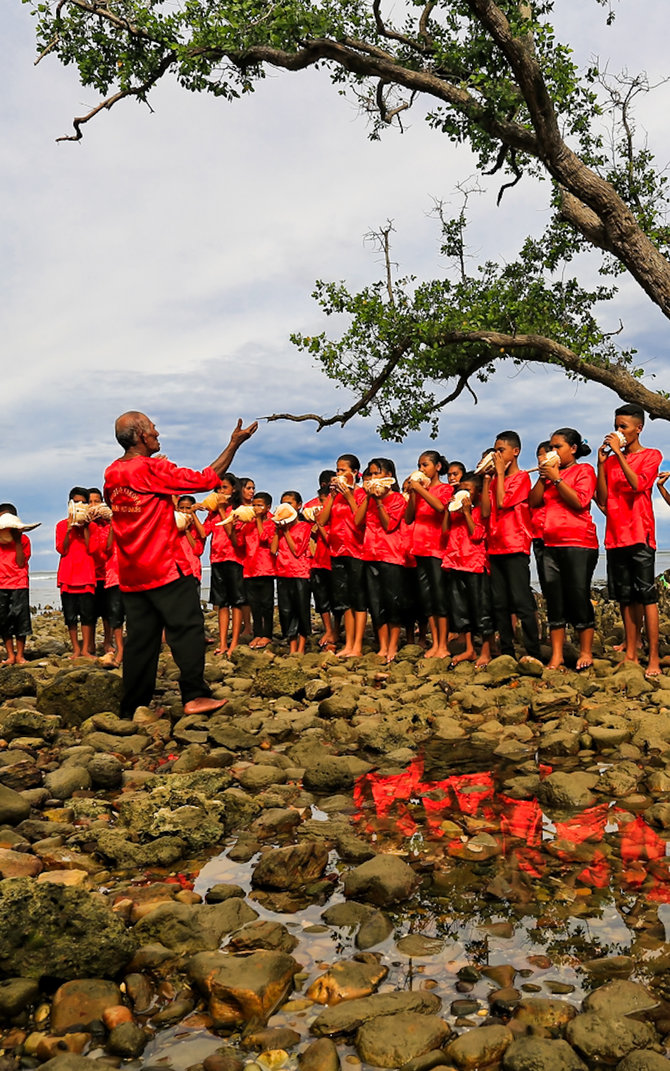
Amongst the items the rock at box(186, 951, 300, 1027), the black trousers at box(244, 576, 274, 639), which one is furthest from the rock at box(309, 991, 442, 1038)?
the black trousers at box(244, 576, 274, 639)

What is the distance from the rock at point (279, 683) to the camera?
24.4 feet

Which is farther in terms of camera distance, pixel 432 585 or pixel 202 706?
pixel 432 585

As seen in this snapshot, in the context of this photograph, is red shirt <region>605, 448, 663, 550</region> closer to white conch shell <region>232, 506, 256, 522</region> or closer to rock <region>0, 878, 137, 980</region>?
white conch shell <region>232, 506, 256, 522</region>

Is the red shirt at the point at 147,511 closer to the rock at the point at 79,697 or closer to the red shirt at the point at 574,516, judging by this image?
the rock at the point at 79,697

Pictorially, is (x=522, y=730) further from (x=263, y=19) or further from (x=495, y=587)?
(x=263, y=19)

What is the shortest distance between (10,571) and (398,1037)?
947cm

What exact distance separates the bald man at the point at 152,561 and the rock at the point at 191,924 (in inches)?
136

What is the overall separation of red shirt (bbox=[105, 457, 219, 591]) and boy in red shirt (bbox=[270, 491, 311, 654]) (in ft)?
13.5

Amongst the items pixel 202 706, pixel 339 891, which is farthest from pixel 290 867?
pixel 202 706

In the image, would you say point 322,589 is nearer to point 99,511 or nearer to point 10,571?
point 99,511

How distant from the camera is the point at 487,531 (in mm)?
8398

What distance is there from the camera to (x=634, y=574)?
7453 mm

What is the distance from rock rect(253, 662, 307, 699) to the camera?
7438mm

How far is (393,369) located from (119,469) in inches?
314
